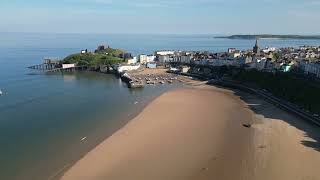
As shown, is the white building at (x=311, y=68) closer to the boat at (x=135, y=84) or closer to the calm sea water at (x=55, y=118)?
the calm sea water at (x=55, y=118)

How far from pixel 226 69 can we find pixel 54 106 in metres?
27.2

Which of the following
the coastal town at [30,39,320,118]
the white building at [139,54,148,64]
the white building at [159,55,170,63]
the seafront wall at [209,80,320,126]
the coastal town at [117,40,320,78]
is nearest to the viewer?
the seafront wall at [209,80,320,126]

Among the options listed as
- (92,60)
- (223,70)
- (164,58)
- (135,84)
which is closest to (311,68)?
(223,70)

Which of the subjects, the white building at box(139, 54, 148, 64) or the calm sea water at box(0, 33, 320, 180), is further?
the white building at box(139, 54, 148, 64)

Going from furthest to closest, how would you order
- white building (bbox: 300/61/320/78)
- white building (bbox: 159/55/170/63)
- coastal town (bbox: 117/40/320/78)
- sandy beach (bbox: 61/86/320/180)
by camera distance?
1. white building (bbox: 159/55/170/63)
2. coastal town (bbox: 117/40/320/78)
3. white building (bbox: 300/61/320/78)
4. sandy beach (bbox: 61/86/320/180)

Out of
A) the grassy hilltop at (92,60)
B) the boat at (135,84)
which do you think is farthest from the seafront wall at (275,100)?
the grassy hilltop at (92,60)

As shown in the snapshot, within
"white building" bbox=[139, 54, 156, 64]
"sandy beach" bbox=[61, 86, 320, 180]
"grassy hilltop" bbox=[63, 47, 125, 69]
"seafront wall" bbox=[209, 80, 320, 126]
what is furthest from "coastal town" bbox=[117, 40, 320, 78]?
"sandy beach" bbox=[61, 86, 320, 180]

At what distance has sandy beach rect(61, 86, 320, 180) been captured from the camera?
18672 mm

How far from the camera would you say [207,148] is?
73.0ft

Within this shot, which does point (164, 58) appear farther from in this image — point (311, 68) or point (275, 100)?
point (275, 100)

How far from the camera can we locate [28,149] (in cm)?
2230

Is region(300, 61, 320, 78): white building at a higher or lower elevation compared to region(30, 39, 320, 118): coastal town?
higher

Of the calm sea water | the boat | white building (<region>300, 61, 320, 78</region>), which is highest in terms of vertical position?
white building (<region>300, 61, 320, 78</region>)

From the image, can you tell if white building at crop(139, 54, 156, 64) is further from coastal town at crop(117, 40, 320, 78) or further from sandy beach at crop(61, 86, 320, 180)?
sandy beach at crop(61, 86, 320, 180)
